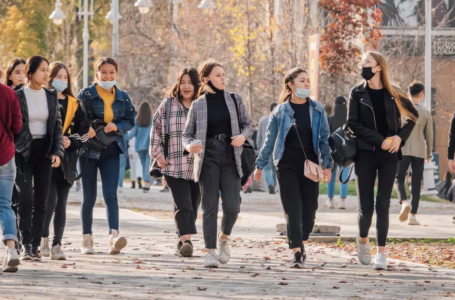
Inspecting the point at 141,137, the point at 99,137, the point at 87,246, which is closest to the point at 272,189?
the point at 141,137

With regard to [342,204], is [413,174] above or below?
above

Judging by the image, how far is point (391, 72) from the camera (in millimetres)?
30031

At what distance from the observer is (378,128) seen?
10.2 meters

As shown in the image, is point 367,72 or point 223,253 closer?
Result: point 367,72

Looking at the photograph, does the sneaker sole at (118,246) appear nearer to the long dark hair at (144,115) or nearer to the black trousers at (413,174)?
the black trousers at (413,174)

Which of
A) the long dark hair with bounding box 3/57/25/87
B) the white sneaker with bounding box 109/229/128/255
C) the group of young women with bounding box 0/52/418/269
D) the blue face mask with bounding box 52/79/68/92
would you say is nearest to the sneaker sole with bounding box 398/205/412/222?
the group of young women with bounding box 0/52/418/269

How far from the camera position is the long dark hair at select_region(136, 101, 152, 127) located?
2298 centimetres

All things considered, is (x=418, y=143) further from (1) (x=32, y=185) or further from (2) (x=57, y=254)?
(1) (x=32, y=185)

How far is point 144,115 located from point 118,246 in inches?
478

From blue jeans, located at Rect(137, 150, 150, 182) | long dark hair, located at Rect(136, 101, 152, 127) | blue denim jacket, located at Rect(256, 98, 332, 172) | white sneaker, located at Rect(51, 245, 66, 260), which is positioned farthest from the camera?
blue jeans, located at Rect(137, 150, 150, 182)

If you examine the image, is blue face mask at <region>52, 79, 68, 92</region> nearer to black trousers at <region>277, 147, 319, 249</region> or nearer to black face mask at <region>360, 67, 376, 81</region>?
black trousers at <region>277, 147, 319, 249</region>

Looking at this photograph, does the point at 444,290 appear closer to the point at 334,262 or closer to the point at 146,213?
the point at 334,262

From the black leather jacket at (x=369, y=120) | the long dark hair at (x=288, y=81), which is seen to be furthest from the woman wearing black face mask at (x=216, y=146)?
the black leather jacket at (x=369, y=120)

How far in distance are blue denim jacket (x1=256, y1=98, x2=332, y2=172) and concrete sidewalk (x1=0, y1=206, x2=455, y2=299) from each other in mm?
963
